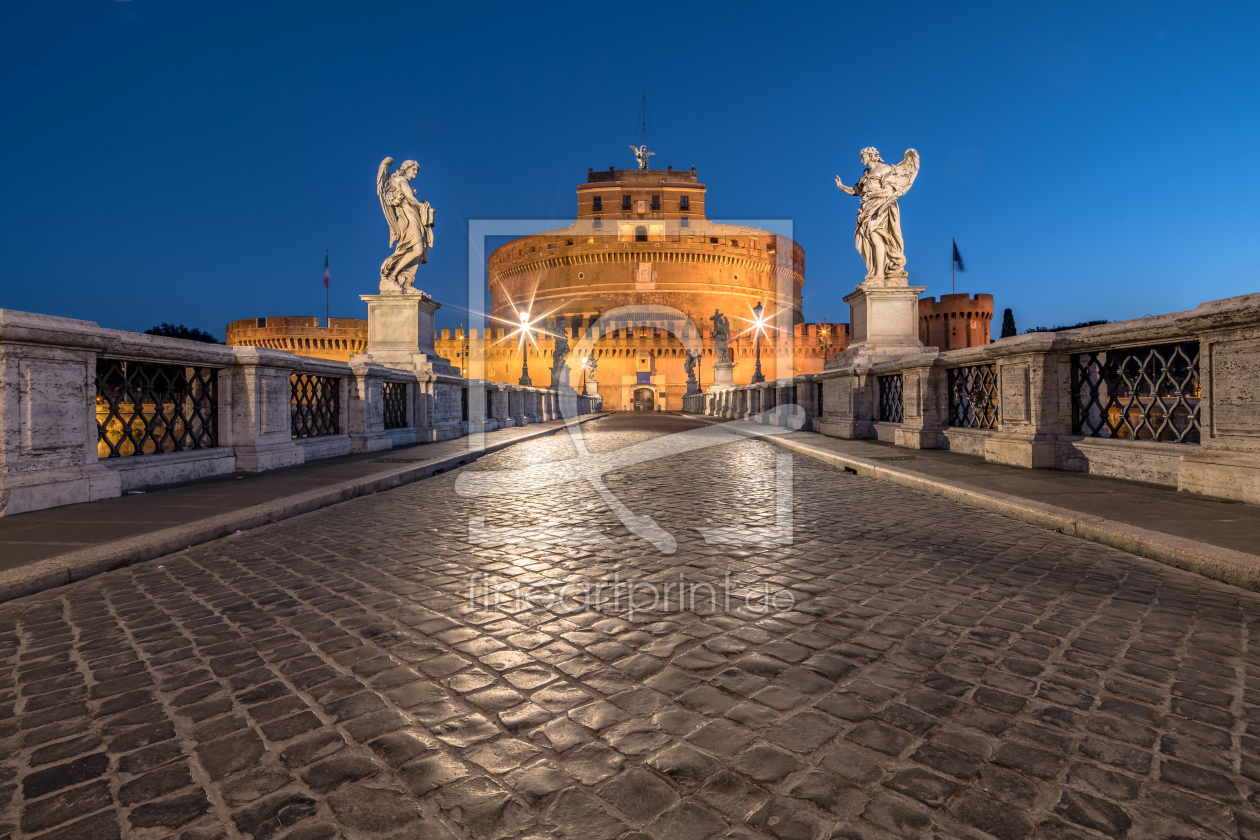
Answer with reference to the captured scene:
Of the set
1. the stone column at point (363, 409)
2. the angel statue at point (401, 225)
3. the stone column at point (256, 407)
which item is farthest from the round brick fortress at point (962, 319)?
the stone column at point (256, 407)

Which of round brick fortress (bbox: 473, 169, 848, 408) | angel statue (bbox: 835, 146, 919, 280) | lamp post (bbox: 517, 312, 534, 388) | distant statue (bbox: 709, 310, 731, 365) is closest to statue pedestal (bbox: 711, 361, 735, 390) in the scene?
distant statue (bbox: 709, 310, 731, 365)

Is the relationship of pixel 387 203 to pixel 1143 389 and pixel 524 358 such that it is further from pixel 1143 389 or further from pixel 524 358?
pixel 524 358

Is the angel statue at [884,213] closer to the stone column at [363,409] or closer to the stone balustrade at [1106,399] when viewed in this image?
the stone balustrade at [1106,399]

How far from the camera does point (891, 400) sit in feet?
34.4

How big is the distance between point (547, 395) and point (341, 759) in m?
24.6

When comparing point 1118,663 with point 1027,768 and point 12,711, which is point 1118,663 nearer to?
Result: point 1027,768

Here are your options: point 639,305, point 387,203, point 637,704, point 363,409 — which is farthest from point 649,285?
point 637,704

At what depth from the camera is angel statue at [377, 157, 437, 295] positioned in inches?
455

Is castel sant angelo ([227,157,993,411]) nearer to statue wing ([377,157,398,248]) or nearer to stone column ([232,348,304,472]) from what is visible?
statue wing ([377,157,398,248])

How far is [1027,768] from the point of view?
1.56m

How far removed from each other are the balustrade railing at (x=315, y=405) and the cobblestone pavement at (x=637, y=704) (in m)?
5.21

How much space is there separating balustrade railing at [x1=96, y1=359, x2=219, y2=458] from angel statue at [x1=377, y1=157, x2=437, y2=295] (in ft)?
17.3

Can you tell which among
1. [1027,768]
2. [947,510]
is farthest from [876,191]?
[1027,768]

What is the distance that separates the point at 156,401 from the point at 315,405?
9.23ft
